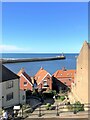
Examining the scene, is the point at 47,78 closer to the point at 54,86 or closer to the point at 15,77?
the point at 54,86

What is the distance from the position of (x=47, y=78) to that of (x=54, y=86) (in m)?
3.78

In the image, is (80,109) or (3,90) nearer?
(80,109)

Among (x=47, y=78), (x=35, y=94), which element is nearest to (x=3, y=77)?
(x=35, y=94)

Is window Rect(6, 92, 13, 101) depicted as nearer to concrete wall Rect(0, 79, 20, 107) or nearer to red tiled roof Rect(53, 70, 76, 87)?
concrete wall Rect(0, 79, 20, 107)

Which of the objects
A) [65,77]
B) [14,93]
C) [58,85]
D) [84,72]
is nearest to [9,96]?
[14,93]

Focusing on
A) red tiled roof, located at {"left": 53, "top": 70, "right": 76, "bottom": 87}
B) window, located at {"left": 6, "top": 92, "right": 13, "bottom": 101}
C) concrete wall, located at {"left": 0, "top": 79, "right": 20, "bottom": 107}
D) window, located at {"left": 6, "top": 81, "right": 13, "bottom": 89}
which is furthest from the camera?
red tiled roof, located at {"left": 53, "top": 70, "right": 76, "bottom": 87}

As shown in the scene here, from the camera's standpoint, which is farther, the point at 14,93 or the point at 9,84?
the point at 14,93

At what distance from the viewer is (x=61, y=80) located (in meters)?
56.2

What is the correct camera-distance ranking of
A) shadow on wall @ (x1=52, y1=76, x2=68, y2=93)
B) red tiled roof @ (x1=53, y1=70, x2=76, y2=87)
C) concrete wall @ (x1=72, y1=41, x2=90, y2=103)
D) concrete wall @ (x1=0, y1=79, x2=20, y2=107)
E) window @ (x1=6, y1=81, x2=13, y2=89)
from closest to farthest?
concrete wall @ (x1=72, y1=41, x2=90, y2=103)
concrete wall @ (x1=0, y1=79, x2=20, y2=107)
window @ (x1=6, y1=81, x2=13, y2=89)
shadow on wall @ (x1=52, y1=76, x2=68, y2=93)
red tiled roof @ (x1=53, y1=70, x2=76, y2=87)

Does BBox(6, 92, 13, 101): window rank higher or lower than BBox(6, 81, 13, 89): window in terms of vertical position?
lower

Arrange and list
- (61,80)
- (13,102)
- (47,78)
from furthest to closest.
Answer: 1. (61,80)
2. (47,78)
3. (13,102)

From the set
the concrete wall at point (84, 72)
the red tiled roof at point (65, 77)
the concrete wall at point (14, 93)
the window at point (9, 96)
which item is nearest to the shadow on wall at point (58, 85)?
the red tiled roof at point (65, 77)

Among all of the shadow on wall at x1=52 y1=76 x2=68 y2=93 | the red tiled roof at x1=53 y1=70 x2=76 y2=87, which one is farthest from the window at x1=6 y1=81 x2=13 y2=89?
the red tiled roof at x1=53 y1=70 x2=76 y2=87

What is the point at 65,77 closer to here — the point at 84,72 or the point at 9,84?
the point at 9,84
